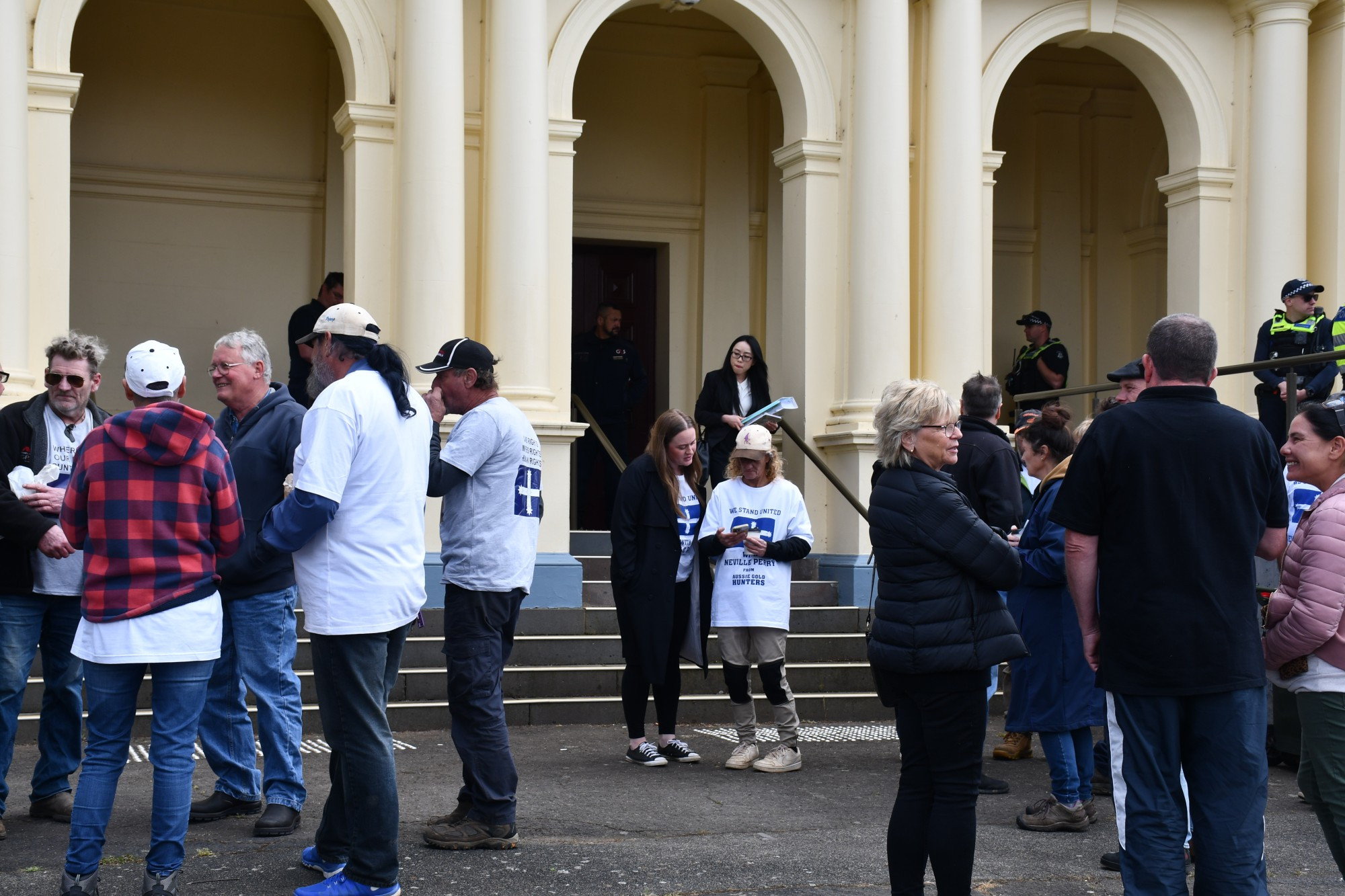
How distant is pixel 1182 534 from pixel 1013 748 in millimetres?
3852

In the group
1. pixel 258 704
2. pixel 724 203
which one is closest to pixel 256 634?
pixel 258 704

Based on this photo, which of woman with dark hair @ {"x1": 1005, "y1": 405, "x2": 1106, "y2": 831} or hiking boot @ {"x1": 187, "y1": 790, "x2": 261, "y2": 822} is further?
woman with dark hair @ {"x1": 1005, "y1": 405, "x2": 1106, "y2": 831}

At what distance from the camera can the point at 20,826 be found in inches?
221

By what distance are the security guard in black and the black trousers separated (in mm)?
8987

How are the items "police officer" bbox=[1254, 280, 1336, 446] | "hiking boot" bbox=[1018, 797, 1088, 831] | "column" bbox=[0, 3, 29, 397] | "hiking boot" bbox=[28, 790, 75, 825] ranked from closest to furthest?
"hiking boot" bbox=[28, 790, 75, 825], "hiking boot" bbox=[1018, 797, 1088, 831], "column" bbox=[0, 3, 29, 397], "police officer" bbox=[1254, 280, 1336, 446]

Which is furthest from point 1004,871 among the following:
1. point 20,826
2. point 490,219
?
point 490,219

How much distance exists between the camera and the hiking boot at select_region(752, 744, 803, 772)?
718 cm

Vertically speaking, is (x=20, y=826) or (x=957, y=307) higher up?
(x=957, y=307)

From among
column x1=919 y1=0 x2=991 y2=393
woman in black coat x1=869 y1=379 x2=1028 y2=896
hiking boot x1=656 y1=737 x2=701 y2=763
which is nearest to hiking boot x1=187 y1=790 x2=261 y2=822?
hiking boot x1=656 y1=737 x2=701 y2=763

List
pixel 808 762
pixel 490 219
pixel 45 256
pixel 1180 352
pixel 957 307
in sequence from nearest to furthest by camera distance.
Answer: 1. pixel 1180 352
2. pixel 808 762
3. pixel 45 256
4. pixel 490 219
5. pixel 957 307

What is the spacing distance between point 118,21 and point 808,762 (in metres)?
8.86

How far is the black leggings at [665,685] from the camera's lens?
24.2ft

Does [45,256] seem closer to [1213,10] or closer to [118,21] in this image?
[118,21]

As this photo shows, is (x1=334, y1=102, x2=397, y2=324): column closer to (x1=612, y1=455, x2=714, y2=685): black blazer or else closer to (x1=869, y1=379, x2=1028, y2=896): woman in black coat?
(x1=612, y1=455, x2=714, y2=685): black blazer
